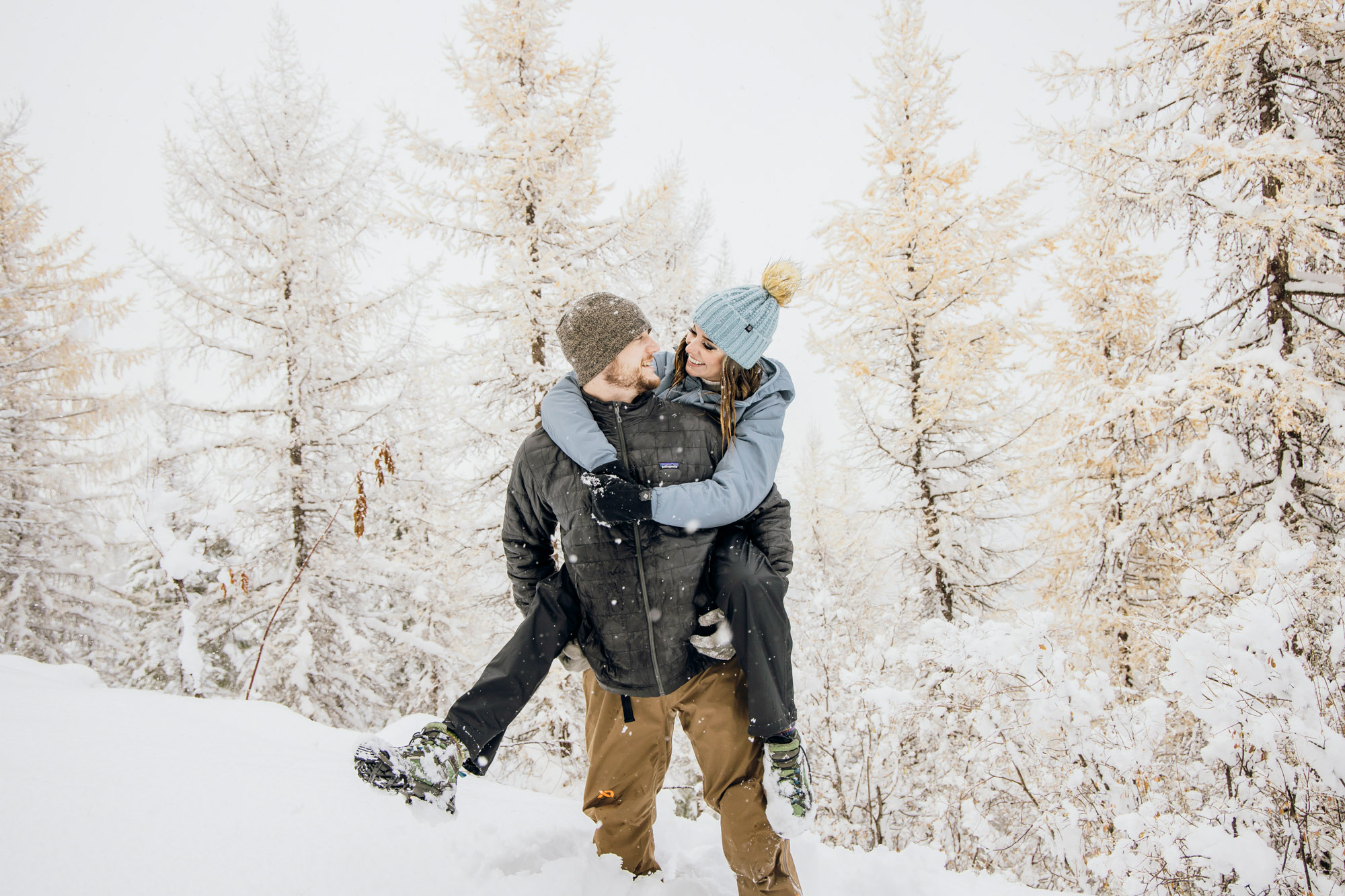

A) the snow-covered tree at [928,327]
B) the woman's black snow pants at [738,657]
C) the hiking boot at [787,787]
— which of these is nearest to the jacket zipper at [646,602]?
the woman's black snow pants at [738,657]

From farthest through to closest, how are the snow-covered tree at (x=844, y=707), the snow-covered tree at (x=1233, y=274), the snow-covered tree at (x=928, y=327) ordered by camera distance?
the snow-covered tree at (x=928, y=327) → the snow-covered tree at (x=844, y=707) → the snow-covered tree at (x=1233, y=274)

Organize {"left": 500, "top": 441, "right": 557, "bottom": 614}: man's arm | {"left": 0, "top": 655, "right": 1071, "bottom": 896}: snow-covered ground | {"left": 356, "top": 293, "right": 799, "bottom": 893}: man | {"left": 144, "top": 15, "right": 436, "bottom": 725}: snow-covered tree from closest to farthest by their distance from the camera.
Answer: {"left": 0, "top": 655, "right": 1071, "bottom": 896}: snow-covered ground → {"left": 356, "top": 293, "right": 799, "bottom": 893}: man → {"left": 500, "top": 441, "right": 557, "bottom": 614}: man's arm → {"left": 144, "top": 15, "right": 436, "bottom": 725}: snow-covered tree

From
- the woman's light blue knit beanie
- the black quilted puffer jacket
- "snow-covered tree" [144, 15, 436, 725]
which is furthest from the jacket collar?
"snow-covered tree" [144, 15, 436, 725]

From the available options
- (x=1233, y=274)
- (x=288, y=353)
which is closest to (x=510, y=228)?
(x=288, y=353)

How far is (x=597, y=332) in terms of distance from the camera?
2588 mm

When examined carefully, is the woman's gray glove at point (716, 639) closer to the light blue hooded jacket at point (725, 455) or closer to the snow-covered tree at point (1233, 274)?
the light blue hooded jacket at point (725, 455)

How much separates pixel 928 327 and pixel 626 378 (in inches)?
303

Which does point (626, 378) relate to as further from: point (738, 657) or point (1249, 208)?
point (1249, 208)

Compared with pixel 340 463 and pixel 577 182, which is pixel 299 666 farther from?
pixel 577 182

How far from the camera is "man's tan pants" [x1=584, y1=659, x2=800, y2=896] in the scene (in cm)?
237

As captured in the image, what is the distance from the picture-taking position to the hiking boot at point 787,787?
2201 mm

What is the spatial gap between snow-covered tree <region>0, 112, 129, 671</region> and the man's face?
13048mm

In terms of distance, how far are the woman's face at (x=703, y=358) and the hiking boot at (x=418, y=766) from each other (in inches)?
70.1

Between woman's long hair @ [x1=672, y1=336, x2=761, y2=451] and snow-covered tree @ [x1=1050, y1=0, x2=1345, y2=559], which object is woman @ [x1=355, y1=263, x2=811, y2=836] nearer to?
woman's long hair @ [x1=672, y1=336, x2=761, y2=451]
